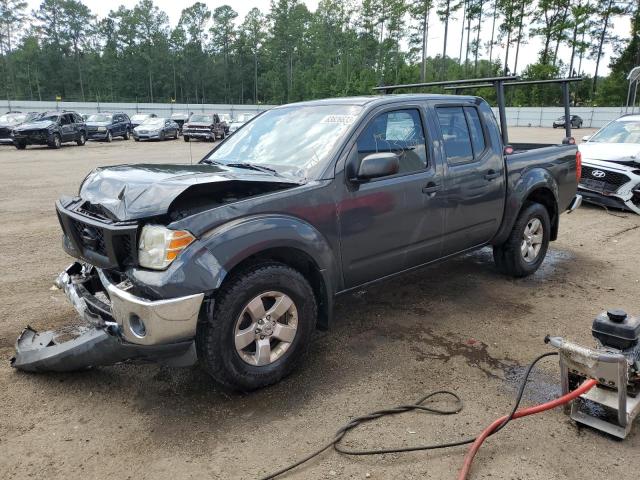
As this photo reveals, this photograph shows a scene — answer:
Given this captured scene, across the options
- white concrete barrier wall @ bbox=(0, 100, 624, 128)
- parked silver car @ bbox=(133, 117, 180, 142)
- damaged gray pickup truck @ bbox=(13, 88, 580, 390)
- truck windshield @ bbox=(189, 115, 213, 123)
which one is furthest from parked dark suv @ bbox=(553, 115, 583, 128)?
damaged gray pickup truck @ bbox=(13, 88, 580, 390)

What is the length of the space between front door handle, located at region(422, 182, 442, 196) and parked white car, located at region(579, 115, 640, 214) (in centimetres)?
629

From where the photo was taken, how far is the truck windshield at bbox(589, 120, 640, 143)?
9.63 meters

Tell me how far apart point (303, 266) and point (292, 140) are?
108cm

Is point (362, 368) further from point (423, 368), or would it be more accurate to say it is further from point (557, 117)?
point (557, 117)

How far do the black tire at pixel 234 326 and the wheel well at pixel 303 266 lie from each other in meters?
0.05

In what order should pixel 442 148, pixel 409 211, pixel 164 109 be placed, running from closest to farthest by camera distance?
1. pixel 409 211
2. pixel 442 148
3. pixel 164 109

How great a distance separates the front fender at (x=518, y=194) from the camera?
16.5 ft

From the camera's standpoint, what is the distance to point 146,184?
3.01 metres

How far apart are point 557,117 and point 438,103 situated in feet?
158

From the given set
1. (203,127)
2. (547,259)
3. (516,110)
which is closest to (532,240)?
(547,259)

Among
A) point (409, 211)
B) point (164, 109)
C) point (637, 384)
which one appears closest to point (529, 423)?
point (637, 384)

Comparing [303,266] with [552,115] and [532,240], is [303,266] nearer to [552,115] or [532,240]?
[532,240]

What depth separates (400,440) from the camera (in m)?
2.79

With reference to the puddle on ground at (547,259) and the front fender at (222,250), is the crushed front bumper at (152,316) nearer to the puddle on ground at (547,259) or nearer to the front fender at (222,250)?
the front fender at (222,250)
